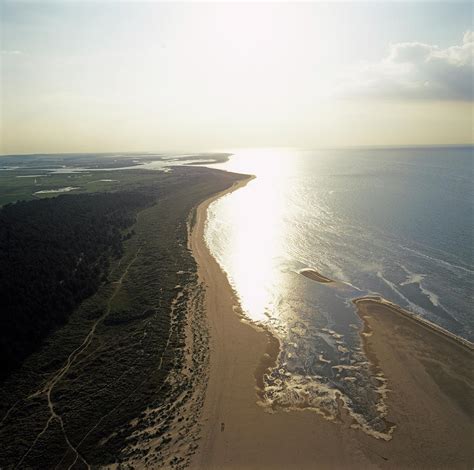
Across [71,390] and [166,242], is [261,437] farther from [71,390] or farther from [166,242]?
[166,242]

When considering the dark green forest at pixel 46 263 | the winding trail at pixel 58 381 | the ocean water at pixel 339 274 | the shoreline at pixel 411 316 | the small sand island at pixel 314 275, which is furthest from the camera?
the small sand island at pixel 314 275

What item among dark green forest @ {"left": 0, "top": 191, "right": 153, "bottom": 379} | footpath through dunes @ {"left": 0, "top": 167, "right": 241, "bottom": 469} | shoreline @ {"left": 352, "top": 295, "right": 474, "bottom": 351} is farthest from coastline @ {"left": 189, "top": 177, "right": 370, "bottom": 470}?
dark green forest @ {"left": 0, "top": 191, "right": 153, "bottom": 379}

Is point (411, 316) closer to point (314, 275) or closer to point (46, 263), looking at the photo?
point (314, 275)

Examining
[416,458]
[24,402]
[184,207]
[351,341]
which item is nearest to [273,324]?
[351,341]

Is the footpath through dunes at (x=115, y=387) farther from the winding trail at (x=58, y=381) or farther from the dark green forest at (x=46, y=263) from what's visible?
the dark green forest at (x=46, y=263)

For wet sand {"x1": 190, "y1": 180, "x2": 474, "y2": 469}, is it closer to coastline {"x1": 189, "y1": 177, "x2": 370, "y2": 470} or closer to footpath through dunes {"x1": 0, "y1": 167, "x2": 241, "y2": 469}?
coastline {"x1": 189, "y1": 177, "x2": 370, "y2": 470}

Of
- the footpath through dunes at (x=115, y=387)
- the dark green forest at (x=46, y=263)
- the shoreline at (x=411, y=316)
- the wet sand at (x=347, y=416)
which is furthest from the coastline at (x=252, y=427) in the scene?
the dark green forest at (x=46, y=263)
